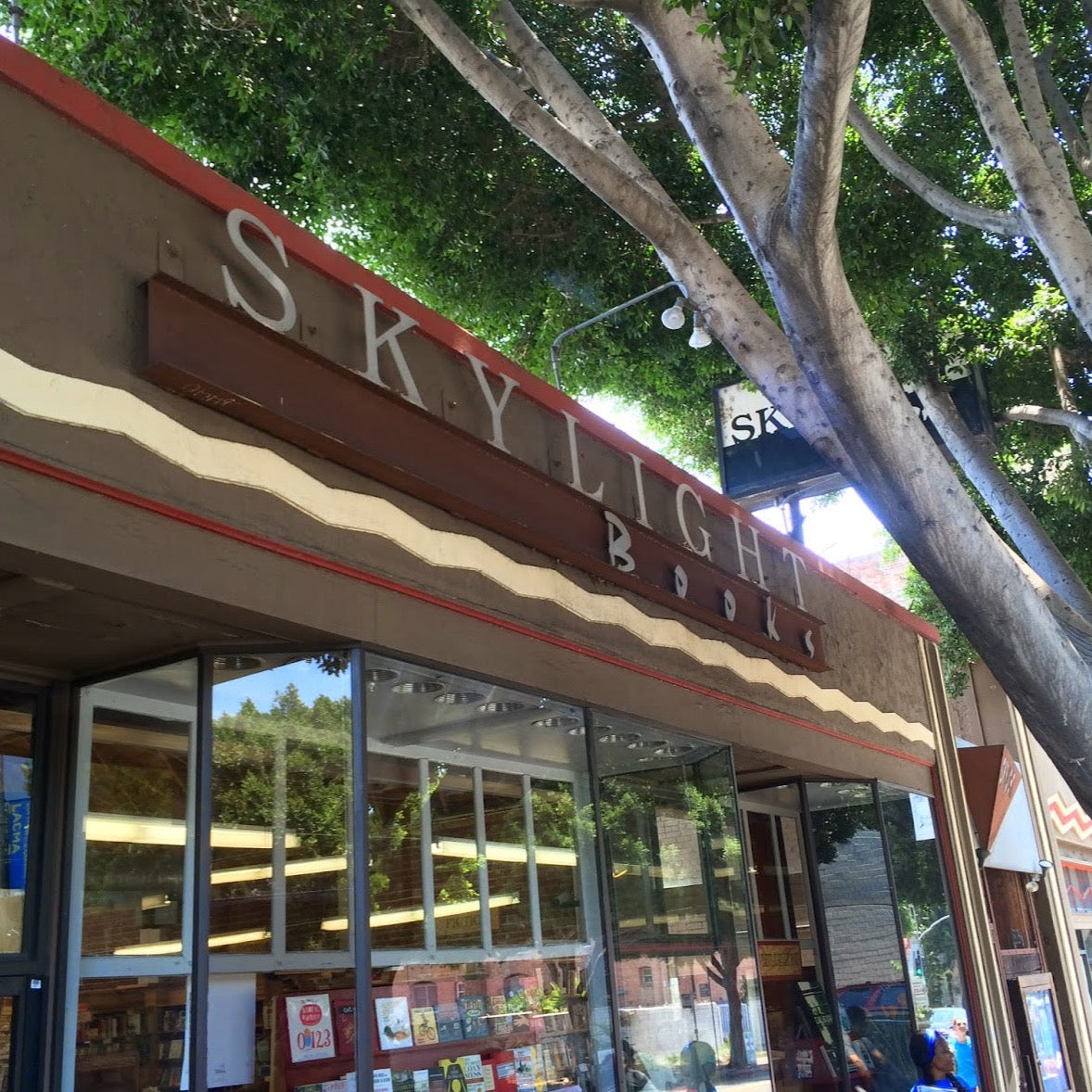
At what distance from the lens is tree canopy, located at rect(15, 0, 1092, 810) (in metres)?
→ 5.88

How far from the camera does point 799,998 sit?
9.83 m

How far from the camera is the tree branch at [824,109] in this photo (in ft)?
16.5

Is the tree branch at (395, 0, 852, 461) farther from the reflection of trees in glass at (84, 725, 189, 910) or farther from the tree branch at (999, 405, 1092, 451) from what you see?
the tree branch at (999, 405, 1092, 451)

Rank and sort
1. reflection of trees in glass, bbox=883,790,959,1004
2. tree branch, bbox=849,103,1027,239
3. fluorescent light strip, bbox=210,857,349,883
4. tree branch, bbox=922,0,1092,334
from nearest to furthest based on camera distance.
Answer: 1. fluorescent light strip, bbox=210,857,349,883
2. tree branch, bbox=922,0,1092,334
3. tree branch, bbox=849,103,1027,239
4. reflection of trees in glass, bbox=883,790,959,1004

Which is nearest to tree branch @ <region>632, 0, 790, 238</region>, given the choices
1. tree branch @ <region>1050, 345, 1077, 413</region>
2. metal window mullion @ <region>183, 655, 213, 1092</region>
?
metal window mullion @ <region>183, 655, 213, 1092</region>

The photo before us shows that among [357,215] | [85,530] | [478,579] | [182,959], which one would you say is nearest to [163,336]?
[85,530]

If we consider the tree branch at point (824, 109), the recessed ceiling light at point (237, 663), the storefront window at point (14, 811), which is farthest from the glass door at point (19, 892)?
the tree branch at point (824, 109)

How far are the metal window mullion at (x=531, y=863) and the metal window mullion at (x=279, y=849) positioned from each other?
1513 mm

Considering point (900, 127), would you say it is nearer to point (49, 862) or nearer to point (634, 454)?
point (634, 454)

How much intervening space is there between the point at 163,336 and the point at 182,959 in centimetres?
250

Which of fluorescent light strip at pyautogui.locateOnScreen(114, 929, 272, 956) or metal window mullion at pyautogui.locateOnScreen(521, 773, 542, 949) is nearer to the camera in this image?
fluorescent light strip at pyautogui.locateOnScreen(114, 929, 272, 956)

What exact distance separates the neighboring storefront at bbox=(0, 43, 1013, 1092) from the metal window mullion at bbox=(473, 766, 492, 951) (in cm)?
2

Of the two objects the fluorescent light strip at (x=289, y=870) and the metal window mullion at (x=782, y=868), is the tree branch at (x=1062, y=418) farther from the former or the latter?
the fluorescent light strip at (x=289, y=870)

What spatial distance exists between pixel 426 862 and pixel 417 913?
9.8 inches
